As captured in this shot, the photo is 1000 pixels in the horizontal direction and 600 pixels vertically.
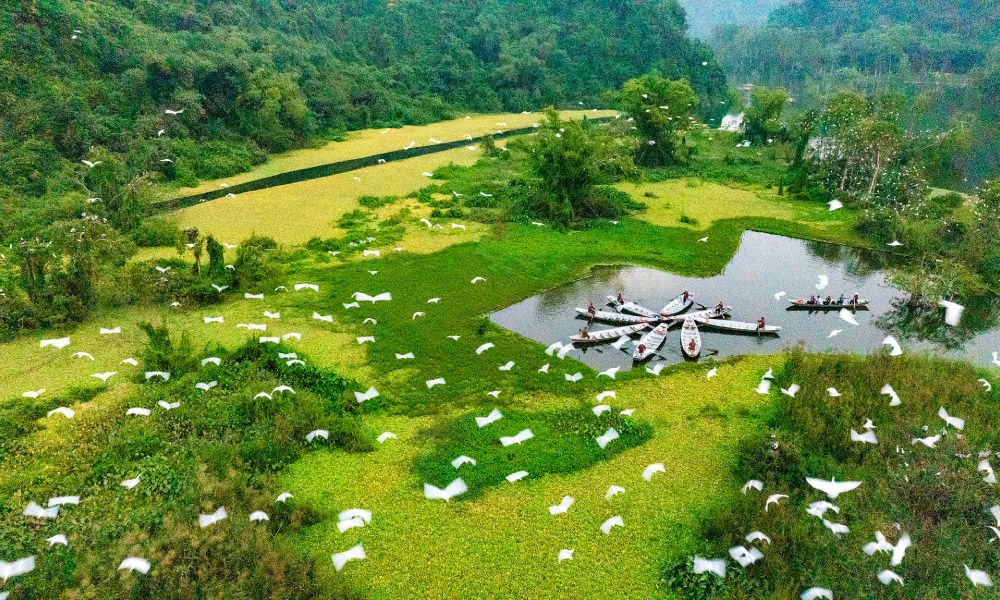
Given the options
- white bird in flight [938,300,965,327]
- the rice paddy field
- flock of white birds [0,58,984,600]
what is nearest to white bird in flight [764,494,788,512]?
flock of white birds [0,58,984,600]

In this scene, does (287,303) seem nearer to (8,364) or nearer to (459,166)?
(8,364)

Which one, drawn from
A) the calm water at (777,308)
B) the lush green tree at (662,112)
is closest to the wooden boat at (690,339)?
the calm water at (777,308)

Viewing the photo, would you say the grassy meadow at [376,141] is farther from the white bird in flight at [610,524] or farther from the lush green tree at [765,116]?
the white bird in flight at [610,524]

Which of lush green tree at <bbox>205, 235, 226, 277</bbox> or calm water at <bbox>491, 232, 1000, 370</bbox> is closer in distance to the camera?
calm water at <bbox>491, 232, 1000, 370</bbox>

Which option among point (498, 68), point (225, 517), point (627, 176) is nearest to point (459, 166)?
point (627, 176)

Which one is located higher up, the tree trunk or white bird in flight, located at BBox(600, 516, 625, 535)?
the tree trunk

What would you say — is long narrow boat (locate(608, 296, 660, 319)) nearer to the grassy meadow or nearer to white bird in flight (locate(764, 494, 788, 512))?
white bird in flight (locate(764, 494, 788, 512))
